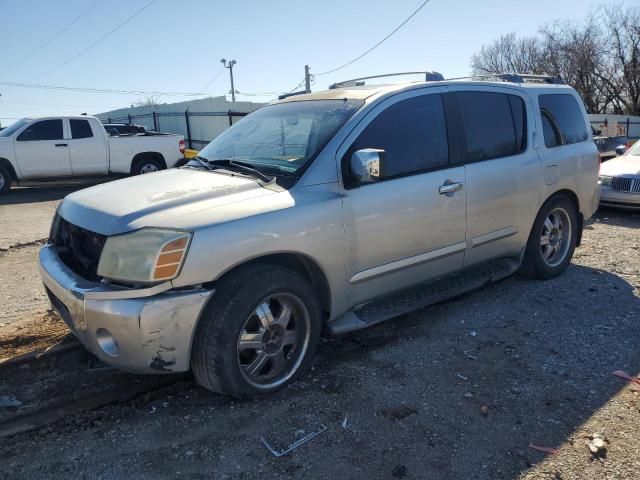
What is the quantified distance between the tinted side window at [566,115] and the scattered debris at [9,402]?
477 centimetres

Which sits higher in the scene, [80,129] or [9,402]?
[80,129]

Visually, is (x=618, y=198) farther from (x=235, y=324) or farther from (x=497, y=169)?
(x=235, y=324)

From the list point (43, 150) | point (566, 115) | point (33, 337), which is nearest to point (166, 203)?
point (33, 337)

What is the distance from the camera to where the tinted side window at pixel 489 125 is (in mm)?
4410

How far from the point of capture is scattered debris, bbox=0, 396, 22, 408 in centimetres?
326

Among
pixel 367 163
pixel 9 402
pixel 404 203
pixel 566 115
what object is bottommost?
pixel 9 402

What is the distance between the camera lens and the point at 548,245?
5406 millimetres

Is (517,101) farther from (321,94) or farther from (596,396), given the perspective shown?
(596,396)

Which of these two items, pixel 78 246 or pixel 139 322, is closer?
pixel 139 322

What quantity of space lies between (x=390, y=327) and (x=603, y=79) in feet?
142

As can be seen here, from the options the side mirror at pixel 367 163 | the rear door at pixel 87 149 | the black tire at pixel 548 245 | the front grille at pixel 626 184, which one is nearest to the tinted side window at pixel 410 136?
the side mirror at pixel 367 163

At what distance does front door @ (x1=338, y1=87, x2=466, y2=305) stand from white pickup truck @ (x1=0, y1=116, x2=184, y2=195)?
11436mm

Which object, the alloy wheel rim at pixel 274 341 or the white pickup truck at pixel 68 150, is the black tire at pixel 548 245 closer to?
the alloy wheel rim at pixel 274 341

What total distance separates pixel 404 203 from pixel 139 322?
1951mm
